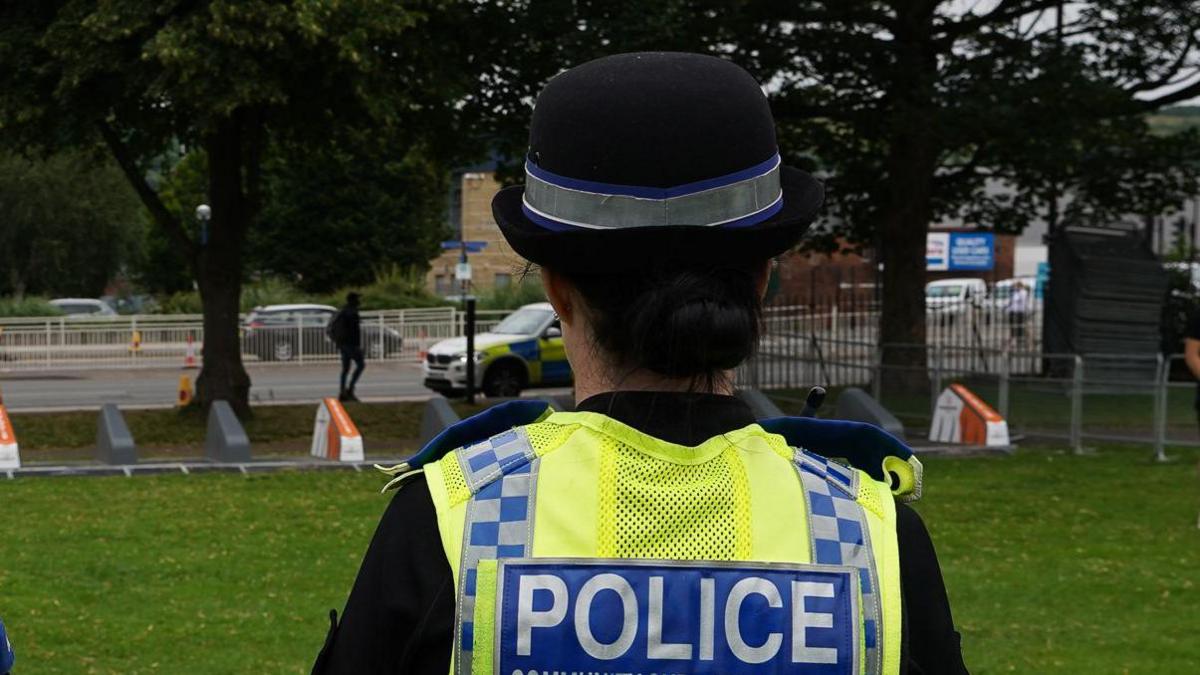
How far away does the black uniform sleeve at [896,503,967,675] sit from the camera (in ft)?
6.52

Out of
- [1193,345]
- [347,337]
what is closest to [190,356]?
[347,337]

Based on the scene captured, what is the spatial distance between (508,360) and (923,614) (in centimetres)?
2792

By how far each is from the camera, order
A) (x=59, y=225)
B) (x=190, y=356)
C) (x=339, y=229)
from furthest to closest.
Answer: (x=59, y=225) → (x=339, y=229) → (x=190, y=356)

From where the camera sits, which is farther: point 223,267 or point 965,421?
point 223,267

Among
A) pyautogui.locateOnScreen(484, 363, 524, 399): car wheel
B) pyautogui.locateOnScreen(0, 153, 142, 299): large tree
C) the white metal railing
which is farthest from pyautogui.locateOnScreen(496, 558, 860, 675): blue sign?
pyautogui.locateOnScreen(0, 153, 142, 299): large tree

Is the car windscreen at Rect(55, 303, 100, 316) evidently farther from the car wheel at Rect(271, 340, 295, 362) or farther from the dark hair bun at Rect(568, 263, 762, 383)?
the dark hair bun at Rect(568, 263, 762, 383)

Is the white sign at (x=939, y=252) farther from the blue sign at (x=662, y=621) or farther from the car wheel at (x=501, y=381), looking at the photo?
the blue sign at (x=662, y=621)

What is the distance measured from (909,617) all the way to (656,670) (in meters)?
0.31

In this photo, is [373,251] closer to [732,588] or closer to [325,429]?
[325,429]

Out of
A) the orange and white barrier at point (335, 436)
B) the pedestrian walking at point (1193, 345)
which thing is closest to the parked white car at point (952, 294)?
the orange and white barrier at point (335, 436)

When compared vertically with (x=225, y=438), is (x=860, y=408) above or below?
above

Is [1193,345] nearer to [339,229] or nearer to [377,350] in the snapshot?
[377,350]

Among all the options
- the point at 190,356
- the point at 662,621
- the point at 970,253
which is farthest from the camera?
the point at 970,253

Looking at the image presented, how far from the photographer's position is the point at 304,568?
10.7m
